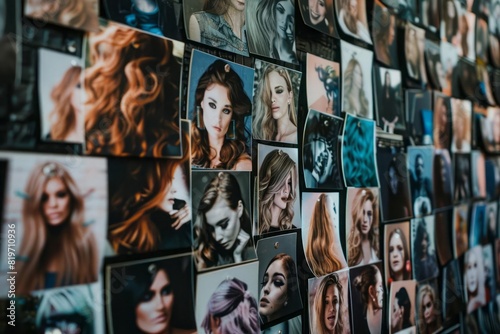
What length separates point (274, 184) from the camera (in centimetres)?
79

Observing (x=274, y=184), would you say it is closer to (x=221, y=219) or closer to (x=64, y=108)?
(x=221, y=219)

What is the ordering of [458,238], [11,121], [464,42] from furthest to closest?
1. [464,42]
2. [458,238]
3. [11,121]

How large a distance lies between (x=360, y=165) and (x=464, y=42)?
0.82 m

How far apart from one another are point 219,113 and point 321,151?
28 centimetres

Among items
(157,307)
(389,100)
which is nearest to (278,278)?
(157,307)

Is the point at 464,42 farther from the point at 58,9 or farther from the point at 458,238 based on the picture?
the point at 58,9

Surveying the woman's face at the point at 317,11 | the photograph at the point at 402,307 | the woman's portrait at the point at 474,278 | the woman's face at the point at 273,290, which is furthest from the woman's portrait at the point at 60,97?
the woman's portrait at the point at 474,278

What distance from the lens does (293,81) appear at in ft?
2.74

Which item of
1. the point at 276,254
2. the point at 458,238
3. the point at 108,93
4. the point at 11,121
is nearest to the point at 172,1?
the point at 108,93

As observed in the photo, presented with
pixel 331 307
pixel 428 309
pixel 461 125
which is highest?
pixel 461 125

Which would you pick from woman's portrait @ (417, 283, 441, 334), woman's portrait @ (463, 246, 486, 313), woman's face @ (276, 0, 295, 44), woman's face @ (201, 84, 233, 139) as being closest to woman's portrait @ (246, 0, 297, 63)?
woman's face @ (276, 0, 295, 44)

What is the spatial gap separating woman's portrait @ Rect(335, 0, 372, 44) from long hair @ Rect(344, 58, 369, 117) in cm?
6

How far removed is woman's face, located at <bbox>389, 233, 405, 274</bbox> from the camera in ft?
3.66

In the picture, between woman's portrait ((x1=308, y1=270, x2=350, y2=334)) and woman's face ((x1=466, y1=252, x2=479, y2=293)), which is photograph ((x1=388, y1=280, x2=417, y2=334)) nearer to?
woman's portrait ((x1=308, y1=270, x2=350, y2=334))
